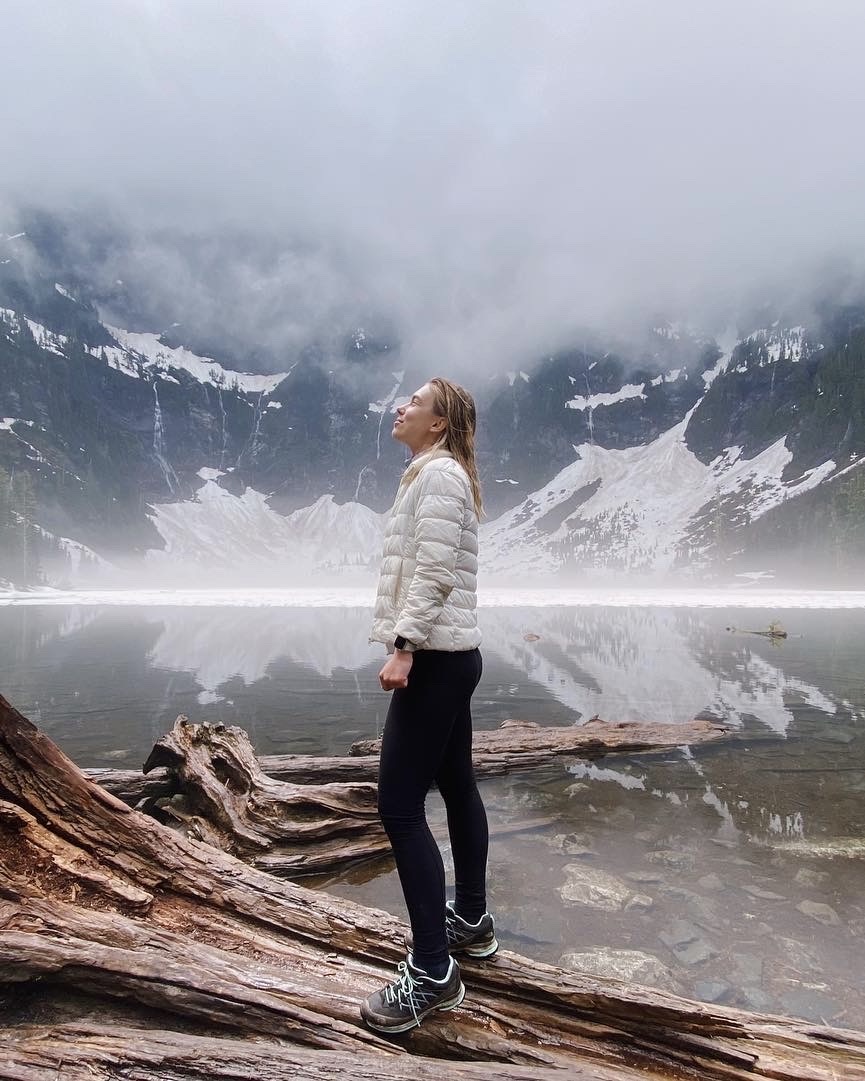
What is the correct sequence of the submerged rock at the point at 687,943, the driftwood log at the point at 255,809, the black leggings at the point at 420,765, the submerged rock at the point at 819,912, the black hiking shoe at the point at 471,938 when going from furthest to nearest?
the driftwood log at the point at 255,809 < the submerged rock at the point at 819,912 < the submerged rock at the point at 687,943 < the black hiking shoe at the point at 471,938 < the black leggings at the point at 420,765

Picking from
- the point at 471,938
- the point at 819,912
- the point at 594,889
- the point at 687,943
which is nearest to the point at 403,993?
the point at 471,938

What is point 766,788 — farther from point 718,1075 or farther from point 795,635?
point 795,635

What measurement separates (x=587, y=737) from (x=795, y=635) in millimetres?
25355

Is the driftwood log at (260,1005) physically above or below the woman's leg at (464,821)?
below

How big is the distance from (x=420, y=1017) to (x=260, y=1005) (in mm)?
700

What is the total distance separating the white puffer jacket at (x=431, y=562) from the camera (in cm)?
284

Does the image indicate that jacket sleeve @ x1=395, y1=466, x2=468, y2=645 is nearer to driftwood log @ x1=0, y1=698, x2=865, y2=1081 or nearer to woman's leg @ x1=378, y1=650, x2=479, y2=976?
woman's leg @ x1=378, y1=650, x2=479, y2=976

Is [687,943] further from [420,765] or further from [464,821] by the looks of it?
[420,765]

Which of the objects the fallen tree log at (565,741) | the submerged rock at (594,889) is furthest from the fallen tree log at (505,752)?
the submerged rock at (594,889)

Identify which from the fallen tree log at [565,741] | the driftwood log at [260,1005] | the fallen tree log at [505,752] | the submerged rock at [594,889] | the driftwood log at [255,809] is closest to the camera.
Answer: the driftwood log at [260,1005]

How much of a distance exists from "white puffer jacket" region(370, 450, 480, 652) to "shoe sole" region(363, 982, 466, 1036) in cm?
160

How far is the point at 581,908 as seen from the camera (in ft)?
15.9

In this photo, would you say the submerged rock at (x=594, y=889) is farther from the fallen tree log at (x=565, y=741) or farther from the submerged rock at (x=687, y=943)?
the fallen tree log at (x=565, y=741)

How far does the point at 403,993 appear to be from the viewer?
2.68m
